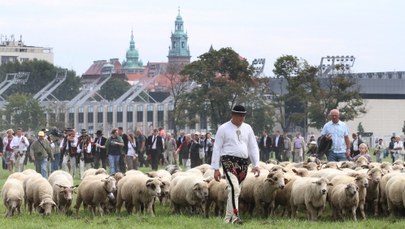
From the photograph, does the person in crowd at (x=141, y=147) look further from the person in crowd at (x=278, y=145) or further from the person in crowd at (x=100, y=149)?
the person in crowd at (x=100, y=149)

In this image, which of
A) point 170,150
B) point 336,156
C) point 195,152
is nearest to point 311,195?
point 336,156

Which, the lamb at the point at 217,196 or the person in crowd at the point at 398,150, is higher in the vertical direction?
the person in crowd at the point at 398,150

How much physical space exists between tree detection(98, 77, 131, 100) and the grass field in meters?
146

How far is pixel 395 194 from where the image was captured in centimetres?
2025

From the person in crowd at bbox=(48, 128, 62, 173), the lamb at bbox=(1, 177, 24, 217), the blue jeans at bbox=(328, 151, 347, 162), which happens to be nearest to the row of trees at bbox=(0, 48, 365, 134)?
the person in crowd at bbox=(48, 128, 62, 173)

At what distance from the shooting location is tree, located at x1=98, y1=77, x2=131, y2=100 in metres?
168

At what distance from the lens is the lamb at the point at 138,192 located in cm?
2186

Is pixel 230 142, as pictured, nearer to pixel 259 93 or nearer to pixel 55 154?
pixel 55 154

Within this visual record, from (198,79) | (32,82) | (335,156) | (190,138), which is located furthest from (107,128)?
(335,156)

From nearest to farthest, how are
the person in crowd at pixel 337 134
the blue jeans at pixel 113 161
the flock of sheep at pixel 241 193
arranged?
the flock of sheep at pixel 241 193 < the person in crowd at pixel 337 134 < the blue jeans at pixel 113 161

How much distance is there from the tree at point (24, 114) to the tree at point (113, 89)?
50.0 metres

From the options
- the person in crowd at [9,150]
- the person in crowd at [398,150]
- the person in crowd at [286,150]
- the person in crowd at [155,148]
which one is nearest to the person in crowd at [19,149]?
the person in crowd at [9,150]

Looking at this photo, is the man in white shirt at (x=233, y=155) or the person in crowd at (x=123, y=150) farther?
the person in crowd at (x=123, y=150)

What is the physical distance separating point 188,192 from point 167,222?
1.65 meters
